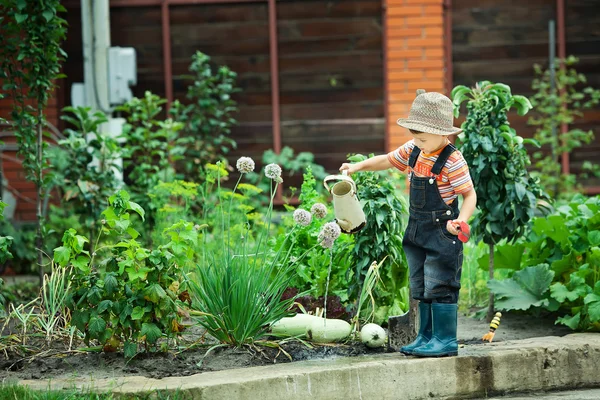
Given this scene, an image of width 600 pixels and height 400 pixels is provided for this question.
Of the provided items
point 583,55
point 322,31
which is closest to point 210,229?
point 322,31

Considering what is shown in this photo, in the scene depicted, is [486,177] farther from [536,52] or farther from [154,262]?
[536,52]

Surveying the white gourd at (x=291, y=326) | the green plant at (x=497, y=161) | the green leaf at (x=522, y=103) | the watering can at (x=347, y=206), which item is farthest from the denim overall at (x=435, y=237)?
the green leaf at (x=522, y=103)

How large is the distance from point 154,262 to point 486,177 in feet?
6.87

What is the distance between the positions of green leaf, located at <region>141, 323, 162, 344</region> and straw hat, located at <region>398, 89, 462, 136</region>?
61.6 inches

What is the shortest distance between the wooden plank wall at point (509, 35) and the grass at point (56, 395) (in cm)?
616

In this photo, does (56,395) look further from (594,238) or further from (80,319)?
(594,238)

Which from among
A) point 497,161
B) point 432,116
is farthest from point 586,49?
point 432,116

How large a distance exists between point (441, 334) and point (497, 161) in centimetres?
131

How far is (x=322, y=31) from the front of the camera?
29.3 feet

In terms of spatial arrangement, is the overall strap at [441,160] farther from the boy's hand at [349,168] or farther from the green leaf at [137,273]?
the green leaf at [137,273]

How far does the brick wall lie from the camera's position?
28.5ft

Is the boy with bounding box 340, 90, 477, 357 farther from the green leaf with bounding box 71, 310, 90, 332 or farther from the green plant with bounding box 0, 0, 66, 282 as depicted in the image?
the green plant with bounding box 0, 0, 66, 282

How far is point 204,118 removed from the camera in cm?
834

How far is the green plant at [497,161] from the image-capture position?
497 centimetres
